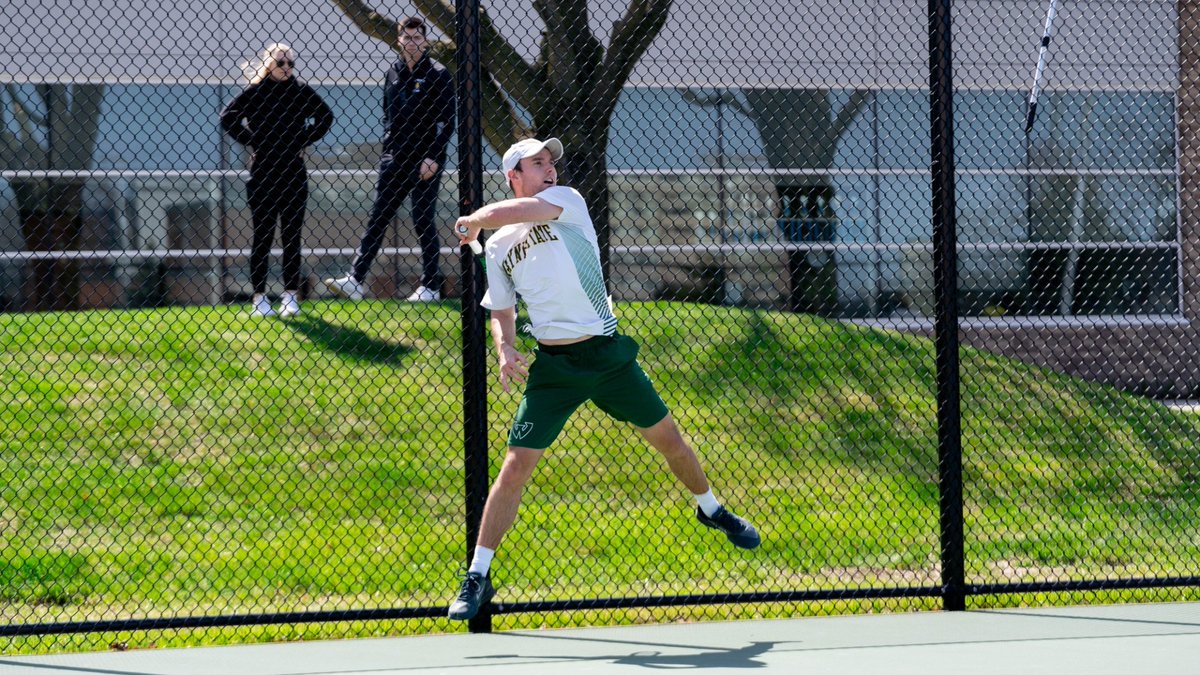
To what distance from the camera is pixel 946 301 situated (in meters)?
5.86

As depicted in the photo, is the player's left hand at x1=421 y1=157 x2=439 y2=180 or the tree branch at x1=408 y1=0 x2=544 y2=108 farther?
the tree branch at x1=408 y1=0 x2=544 y2=108

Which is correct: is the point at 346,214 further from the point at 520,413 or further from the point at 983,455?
the point at 520,413

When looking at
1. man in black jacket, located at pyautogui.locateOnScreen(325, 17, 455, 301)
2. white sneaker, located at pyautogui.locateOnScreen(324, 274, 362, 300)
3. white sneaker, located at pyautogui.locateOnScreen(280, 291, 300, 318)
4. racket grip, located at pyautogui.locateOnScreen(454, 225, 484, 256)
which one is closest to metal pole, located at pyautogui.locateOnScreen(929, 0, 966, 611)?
racket grip, located at pyautogui.locateOnScreen(454, 225, 484, 256)

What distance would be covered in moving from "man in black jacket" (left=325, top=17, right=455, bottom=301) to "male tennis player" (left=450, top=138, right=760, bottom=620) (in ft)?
6.79

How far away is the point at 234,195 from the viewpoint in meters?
13.5

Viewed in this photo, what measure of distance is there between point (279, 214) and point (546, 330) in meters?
3.61

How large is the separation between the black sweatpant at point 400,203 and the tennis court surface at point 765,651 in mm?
3134

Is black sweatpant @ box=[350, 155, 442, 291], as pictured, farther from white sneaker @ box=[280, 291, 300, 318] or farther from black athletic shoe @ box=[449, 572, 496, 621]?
black athletic shoe @ box=[449, 572, 496, 621]

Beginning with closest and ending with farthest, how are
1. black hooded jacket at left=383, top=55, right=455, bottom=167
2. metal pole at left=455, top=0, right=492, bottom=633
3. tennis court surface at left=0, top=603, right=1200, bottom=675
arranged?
tennis court surface at left=0, top=603, right=1200, bottom=675, metal pole at left=455, top=0, right=492, bottom=633, black hooded jacket at left=383, top=55, right=455, bottom=167

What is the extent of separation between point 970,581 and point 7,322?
602 cm

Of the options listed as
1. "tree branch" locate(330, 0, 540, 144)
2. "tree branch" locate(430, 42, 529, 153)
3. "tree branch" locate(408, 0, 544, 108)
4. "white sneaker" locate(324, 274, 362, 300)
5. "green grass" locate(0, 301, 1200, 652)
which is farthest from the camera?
"tree branch" locate(430, 42, 529, 153)

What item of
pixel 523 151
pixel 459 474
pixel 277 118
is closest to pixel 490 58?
pixel 277 118

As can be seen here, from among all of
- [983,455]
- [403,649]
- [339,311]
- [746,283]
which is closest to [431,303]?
[339,311]

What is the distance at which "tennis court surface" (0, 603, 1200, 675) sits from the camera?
4.80 meters
